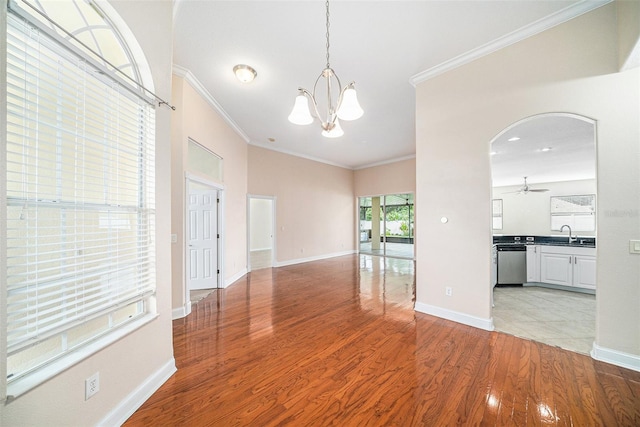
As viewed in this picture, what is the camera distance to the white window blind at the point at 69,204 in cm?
114

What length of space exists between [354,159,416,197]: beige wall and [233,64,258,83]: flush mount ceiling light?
5.69 m

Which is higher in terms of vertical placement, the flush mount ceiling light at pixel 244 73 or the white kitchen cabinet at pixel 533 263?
the flush mount ceiling light at pixel 244 73

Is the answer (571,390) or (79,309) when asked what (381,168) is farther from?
(79,309)

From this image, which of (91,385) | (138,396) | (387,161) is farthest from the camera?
(387,161)

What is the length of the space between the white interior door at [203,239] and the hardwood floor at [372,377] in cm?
117

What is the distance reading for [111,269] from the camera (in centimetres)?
161

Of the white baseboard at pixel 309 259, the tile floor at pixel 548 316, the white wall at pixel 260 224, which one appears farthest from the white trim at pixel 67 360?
the white wall at pixel 260 224

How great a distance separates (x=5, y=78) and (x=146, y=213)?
101 cm

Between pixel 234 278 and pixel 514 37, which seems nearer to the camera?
pixel 514 37

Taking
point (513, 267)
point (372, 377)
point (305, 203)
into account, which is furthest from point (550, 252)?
point (305, 203)

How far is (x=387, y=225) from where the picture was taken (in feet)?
28.4

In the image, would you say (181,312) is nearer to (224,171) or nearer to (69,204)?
(69,204)

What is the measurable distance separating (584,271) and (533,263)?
65cm

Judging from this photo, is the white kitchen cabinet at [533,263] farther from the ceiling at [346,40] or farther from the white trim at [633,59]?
the white trim at [633,59]
